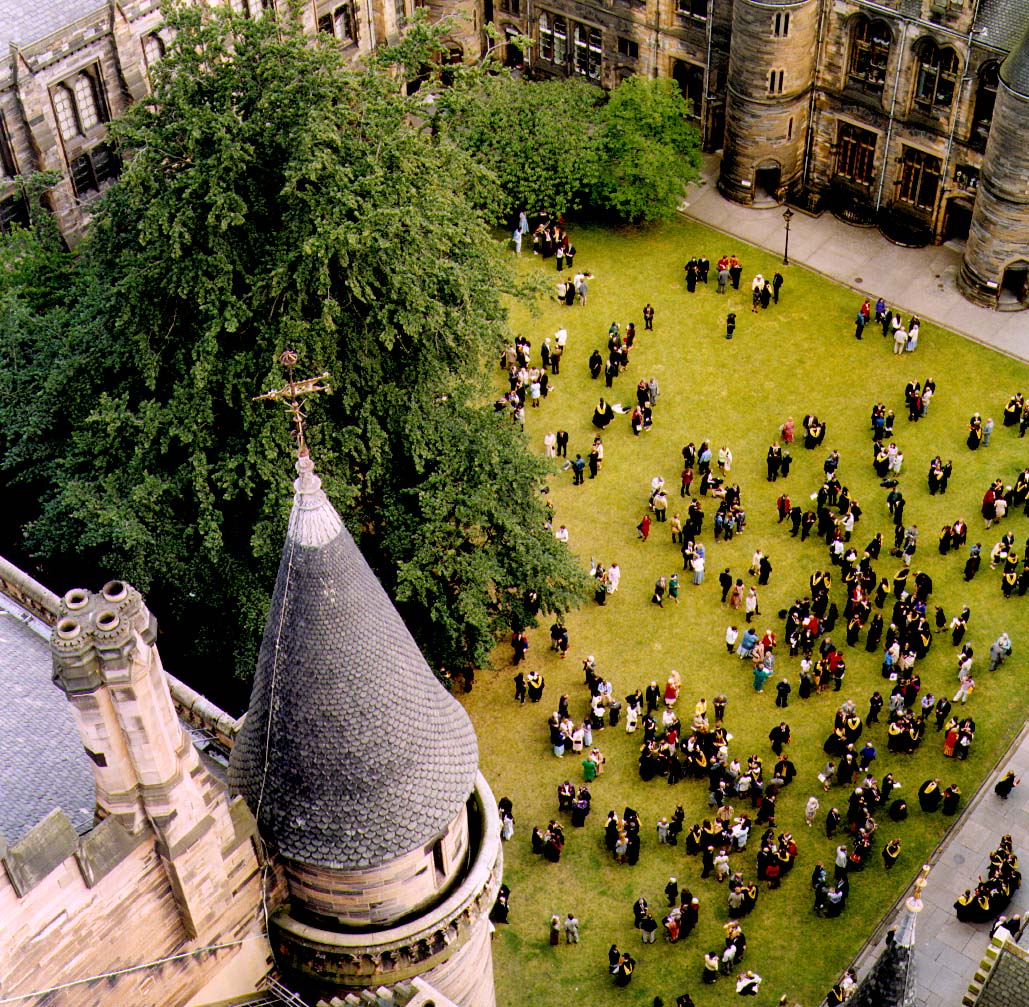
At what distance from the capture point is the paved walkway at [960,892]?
39875 mm

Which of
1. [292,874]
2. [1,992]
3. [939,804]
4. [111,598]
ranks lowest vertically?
[939,804]

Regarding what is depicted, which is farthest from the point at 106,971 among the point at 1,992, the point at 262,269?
the point at 262,269

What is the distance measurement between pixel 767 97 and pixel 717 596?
2281 cm

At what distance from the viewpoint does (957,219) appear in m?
63.2

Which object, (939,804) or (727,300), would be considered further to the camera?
(727,300)

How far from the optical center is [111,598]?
67.5 feet

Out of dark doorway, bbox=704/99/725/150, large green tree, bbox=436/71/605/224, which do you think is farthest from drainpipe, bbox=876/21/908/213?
large green tree, bbox=436/71/605/224

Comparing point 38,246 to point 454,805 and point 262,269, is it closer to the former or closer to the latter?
point 262,269

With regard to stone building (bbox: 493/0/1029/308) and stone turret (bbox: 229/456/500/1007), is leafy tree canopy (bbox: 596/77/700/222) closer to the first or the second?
stone building (bbox: 493/0/1029/308)

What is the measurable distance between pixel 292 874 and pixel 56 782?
419cm

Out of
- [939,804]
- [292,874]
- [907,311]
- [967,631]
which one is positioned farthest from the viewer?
[907,311]

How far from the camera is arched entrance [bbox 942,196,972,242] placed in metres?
62.3

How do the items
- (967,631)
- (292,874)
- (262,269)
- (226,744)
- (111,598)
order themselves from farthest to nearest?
(967,631) < (262,269) < (226,744) < (292,874) < (111,598)

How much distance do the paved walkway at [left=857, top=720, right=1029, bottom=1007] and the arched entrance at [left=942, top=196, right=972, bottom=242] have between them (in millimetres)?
24433
